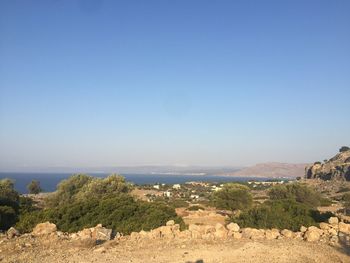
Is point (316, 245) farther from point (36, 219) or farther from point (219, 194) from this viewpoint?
point (219, 194)

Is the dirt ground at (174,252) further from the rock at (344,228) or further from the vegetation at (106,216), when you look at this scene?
the vegetation at (106,216)

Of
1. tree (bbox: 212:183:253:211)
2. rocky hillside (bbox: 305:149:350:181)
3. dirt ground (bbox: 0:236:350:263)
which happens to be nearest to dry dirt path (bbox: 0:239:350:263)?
dirt ground (bbox: 0:236:350:263)

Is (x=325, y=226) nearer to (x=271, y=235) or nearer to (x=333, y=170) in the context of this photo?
(x=271, y=235)

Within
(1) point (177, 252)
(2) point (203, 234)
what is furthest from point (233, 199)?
(1) point (177, 252)

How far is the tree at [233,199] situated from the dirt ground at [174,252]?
66.4 feet

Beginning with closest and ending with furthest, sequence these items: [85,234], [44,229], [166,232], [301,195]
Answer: [166,232] < [85,234] < [44,229] < [301,195]

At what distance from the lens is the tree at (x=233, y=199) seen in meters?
36.6

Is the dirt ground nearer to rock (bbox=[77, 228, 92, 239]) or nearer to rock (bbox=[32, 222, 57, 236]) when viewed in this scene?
rock (bbox=[77, 228, 92, 239])

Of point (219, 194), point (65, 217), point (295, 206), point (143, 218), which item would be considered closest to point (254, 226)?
point (295, 206)

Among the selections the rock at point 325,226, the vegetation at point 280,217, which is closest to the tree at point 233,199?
the vegetation at point 280,217

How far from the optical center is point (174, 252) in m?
14.6

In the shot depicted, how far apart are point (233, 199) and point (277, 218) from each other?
16373 mm

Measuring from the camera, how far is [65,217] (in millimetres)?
21297

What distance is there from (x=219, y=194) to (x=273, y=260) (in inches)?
997
